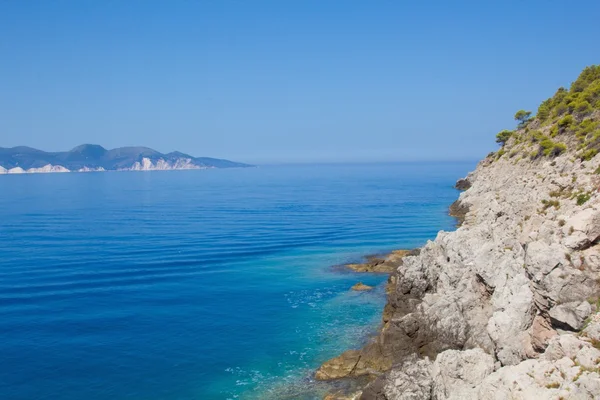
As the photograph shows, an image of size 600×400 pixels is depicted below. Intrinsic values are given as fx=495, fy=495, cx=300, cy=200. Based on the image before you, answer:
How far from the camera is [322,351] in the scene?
37469 millimetres

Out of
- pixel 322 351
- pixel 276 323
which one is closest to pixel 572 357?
pixel 322 351

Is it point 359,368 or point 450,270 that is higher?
point 450,270

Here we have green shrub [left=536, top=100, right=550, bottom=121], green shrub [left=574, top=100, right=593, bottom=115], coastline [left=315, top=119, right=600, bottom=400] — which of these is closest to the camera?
coastline [left=315, top=119, right=600, bottom=400]

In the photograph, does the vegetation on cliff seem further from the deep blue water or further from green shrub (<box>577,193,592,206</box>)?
the deep blue water

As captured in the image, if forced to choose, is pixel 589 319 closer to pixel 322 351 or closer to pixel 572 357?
pixel 572 357

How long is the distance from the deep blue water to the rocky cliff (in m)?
5.89

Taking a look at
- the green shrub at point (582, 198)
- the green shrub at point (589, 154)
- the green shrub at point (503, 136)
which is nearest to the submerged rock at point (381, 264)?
the green shrub at point (589, 154)

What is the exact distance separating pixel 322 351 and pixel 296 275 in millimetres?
22719

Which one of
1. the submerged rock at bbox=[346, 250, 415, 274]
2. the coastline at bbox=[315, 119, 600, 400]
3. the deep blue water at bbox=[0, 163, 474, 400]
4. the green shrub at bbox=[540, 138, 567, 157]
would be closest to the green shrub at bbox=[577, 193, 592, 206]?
the coastline at bbox=[315, 119, 600, 400]

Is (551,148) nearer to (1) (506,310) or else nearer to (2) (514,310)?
(1) (506,310)

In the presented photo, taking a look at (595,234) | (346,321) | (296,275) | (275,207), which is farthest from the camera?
(275,207)

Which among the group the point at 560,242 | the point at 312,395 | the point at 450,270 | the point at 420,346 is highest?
the point at 560,242

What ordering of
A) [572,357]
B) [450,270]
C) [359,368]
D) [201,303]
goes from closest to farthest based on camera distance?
1. [572,357]
2. [359,368]
3. [450,270]
4. [201,303]

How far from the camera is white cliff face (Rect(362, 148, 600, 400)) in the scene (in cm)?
2030
